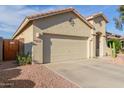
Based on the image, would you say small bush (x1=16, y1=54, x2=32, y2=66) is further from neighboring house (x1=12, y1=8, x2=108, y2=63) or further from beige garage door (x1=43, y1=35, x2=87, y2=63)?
beige garage door (x1=43, y1=35, x2=87, y2=63)

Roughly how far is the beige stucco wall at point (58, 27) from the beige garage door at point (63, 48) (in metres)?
0.43

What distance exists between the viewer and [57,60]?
1467 centimetres

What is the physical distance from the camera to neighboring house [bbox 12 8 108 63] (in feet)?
43.0

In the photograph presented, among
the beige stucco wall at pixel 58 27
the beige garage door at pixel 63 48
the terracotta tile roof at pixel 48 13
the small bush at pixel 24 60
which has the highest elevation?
the terracotta tile roof at pixel 48 13

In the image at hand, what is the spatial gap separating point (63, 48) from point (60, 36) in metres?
1.18

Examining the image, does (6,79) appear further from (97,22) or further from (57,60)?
(97,22)

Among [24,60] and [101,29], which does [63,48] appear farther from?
[101,29]

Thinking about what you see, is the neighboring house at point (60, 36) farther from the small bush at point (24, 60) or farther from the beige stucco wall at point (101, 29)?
the small bush at point (24, 60)

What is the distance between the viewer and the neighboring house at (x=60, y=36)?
1309cm

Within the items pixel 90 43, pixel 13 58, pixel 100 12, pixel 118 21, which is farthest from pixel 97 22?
pixel 13 58

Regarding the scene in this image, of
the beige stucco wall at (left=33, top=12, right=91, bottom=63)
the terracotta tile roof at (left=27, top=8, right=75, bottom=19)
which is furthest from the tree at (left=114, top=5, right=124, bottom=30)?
the terracotta tile roof at (left=27, top=8, right=75, bottom=19)

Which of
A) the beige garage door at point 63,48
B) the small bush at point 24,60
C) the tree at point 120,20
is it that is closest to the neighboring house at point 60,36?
the beige garage door at point 63,48

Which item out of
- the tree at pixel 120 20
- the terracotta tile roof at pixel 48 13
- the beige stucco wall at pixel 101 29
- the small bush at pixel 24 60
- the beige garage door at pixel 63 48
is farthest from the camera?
the tree at pixel 120 20

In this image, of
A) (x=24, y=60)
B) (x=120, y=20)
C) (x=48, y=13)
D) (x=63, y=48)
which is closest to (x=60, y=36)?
(x=63, y=48)
